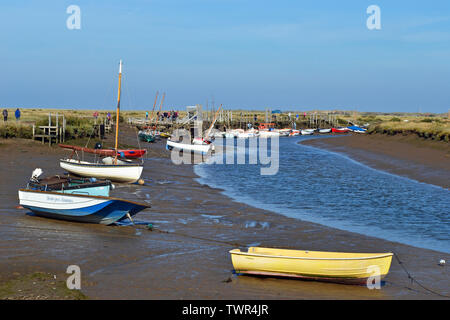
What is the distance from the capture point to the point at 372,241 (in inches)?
628

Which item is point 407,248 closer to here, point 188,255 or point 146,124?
point 188,255

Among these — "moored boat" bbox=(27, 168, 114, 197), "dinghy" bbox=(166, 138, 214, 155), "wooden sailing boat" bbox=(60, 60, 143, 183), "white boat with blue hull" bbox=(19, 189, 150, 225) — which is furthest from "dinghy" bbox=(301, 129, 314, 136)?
"white boat with blue hull" bbox=(19, 189, 150, 225)

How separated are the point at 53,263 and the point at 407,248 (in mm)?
9814

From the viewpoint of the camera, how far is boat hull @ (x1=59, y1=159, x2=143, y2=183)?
2608 cm

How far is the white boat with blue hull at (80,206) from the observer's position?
51.6 ft

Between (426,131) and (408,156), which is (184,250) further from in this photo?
(426,131)

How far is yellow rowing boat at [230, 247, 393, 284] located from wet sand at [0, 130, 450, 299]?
0.73 ft

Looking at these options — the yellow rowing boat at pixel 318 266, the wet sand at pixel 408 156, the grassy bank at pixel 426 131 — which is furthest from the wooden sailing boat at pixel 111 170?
the grassy bank at pixel 426 131

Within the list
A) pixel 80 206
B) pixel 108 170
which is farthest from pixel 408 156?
pixel 80 206

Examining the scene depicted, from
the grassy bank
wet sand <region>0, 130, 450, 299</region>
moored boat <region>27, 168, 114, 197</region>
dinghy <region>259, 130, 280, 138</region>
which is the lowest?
wet sand <region>0, 130, 450, 299</region>

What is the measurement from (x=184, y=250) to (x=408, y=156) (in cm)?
3140

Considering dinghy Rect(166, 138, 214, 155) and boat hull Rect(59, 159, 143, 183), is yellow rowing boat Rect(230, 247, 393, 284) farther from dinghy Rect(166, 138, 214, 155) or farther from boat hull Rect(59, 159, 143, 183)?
dinghy Rect(166, 138, 214, 155)

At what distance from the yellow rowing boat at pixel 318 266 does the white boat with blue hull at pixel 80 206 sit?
210 inches

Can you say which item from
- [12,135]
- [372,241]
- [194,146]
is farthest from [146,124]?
[372,241]
